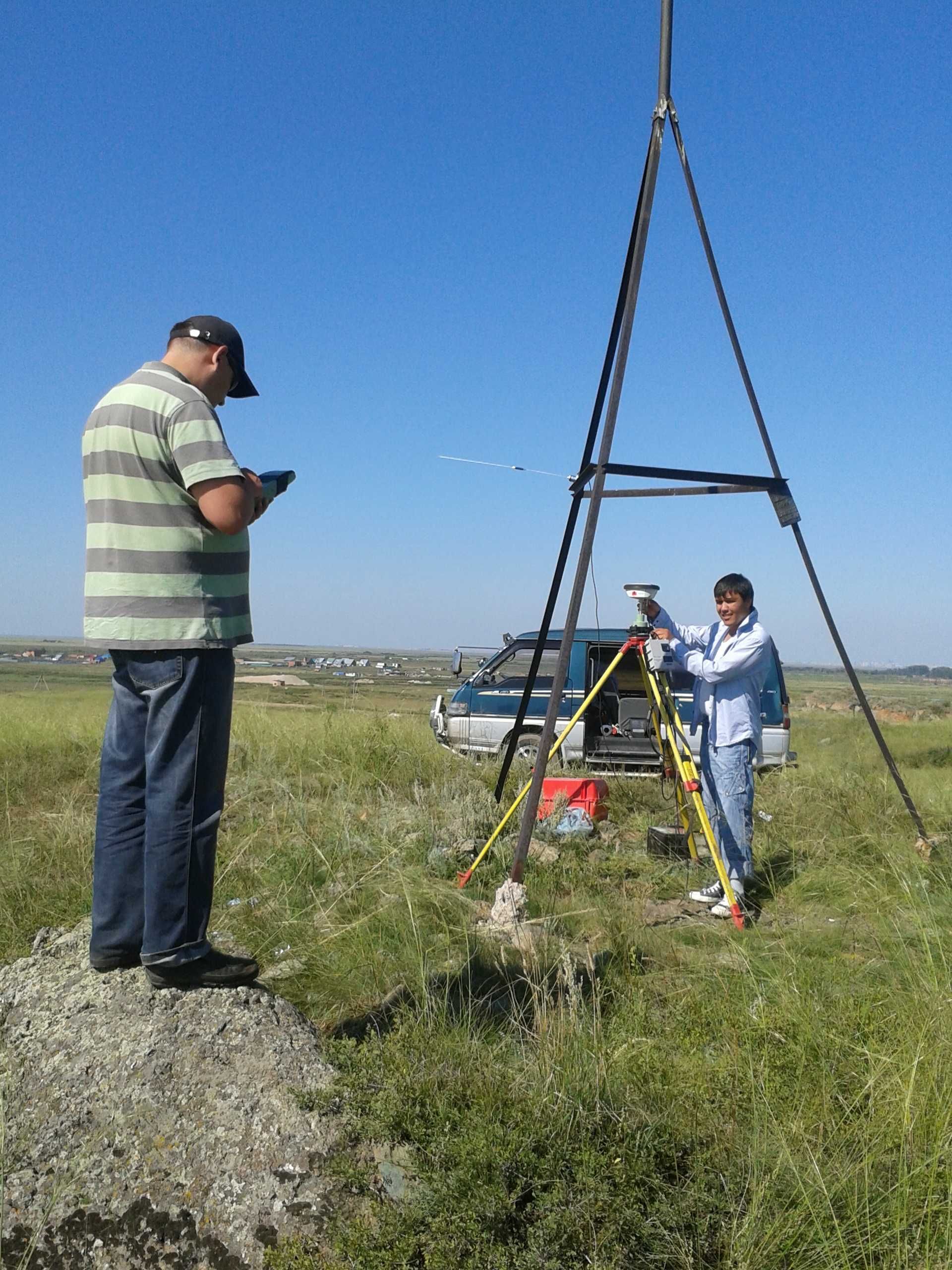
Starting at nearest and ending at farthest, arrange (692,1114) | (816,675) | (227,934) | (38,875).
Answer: (692,1114) → (227,934) → (38,875) → (816,675)

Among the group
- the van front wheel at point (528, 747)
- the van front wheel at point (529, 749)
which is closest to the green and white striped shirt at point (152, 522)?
the van front wheel at point (529, 749)

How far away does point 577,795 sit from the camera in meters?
6.60

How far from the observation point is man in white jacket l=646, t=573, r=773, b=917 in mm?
4543

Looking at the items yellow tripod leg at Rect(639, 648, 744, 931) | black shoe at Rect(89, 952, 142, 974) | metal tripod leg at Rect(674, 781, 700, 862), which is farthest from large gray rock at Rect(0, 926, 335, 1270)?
metal tripod leg at Rect(674, 781, 700, 862)

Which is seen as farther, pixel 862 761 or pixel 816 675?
pixel 816 675

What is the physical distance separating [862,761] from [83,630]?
9.39 meters

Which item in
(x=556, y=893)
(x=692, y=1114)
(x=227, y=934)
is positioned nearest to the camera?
(x=692, y=1114)

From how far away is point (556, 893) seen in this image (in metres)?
4.62

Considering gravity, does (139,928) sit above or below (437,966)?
above

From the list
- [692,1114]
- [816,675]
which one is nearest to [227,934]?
[692,1114]

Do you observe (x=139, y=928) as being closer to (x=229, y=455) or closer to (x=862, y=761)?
(x=229, y=455)

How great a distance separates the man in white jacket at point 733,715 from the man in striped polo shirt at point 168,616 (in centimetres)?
299

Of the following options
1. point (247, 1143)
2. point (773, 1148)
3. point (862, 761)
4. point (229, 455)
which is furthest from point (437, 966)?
point (862, 761)

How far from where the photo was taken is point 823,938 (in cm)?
355
